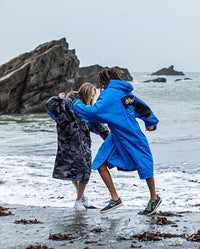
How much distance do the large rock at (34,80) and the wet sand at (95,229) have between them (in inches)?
1049

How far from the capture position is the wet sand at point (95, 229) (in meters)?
3.26

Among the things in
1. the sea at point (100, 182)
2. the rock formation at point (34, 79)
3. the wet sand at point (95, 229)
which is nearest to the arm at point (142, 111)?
the wet sand at point (95, 229)

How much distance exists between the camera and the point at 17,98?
31062mm

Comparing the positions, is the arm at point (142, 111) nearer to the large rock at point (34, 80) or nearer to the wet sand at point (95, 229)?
the wet sand at point (95, 229)

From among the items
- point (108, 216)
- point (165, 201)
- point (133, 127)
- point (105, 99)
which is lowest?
point (165, 201)

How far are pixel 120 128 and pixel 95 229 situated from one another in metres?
1.10

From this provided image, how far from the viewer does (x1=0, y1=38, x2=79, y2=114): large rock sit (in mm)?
30469

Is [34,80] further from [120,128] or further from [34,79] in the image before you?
[120,128]

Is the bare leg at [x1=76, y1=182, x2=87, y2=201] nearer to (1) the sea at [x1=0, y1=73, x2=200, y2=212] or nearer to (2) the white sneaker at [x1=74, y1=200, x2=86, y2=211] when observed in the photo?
(2) the white sneaker at [x1=74, y1=200, x2=86, y2=211]

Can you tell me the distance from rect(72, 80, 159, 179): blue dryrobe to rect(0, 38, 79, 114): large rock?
1060 inches

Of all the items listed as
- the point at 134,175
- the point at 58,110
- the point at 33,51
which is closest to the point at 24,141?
the point at 134,175

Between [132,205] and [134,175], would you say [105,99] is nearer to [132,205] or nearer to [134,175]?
[132,205]

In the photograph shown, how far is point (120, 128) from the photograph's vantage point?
4055 mm

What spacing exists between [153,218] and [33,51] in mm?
30632
